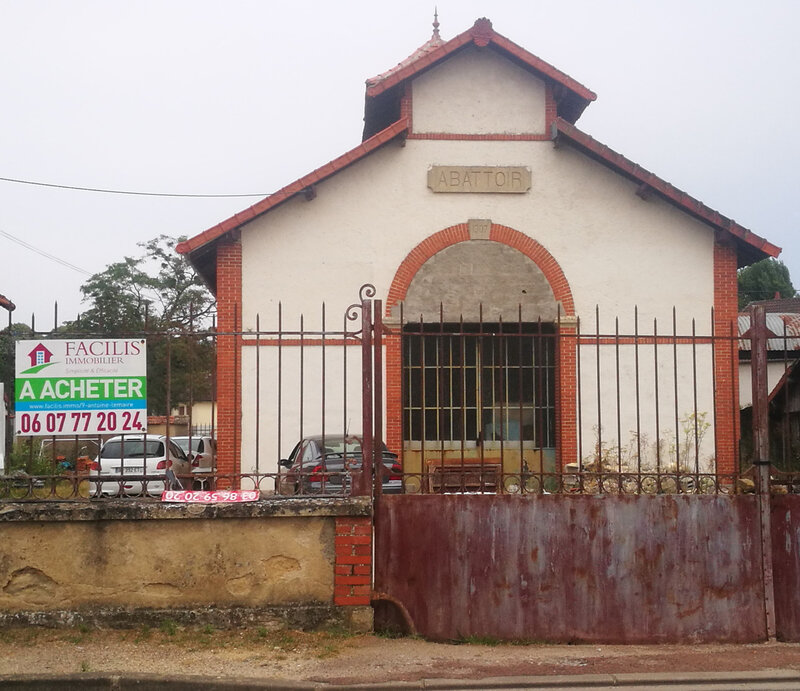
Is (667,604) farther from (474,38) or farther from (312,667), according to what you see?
(474,38)

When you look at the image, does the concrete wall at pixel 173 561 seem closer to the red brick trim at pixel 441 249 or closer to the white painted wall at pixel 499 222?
the red brick trim at pixel 441 249

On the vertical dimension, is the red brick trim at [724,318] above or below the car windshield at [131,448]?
above

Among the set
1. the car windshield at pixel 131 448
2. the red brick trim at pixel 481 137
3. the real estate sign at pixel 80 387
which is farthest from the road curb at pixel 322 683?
the red brick trim at pixel 481 137

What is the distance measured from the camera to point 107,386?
25.3 feet

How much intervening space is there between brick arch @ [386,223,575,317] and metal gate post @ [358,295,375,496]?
361 inches

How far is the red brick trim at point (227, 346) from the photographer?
15578 millimetres

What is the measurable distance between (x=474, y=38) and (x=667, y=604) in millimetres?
11715

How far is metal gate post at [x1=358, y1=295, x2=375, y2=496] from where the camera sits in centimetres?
756

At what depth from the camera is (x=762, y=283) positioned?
57375mm

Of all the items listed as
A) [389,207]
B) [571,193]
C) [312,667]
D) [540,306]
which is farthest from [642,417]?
[312,667]

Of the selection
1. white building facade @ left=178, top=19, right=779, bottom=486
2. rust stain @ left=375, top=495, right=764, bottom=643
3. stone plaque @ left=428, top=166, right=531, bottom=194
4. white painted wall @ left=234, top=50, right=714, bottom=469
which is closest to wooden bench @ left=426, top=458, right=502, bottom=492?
rust stain @ left=375, top=495, right=764, bottom=643

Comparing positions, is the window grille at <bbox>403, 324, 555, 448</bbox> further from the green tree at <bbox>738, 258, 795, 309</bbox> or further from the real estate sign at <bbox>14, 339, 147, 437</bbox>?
the green tree at <bbox>738, 258, 795, 309</bbox>

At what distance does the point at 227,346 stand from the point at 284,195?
280 centimetres

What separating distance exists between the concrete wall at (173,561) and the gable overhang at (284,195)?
30.6 feet
